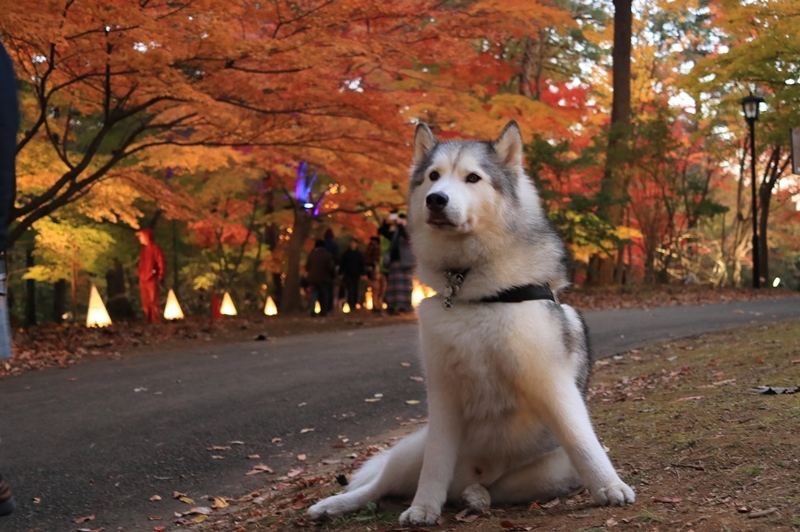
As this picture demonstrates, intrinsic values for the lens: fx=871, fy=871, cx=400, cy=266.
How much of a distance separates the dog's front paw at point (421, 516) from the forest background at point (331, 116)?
784 centimetres

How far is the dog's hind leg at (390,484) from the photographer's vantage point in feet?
13.0

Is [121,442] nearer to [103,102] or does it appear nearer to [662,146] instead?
[103,102]

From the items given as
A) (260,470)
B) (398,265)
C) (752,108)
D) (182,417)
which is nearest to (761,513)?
(260,470)

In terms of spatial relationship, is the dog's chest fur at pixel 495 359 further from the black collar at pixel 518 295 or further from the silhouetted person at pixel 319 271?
the silhouetted person at pixel 319 271

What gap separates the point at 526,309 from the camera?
11.9 ft

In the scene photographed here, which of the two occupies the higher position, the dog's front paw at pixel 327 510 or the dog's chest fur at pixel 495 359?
the dog's chest fur at pixel 495 359

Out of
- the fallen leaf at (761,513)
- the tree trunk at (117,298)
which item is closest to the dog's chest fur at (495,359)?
the fallen leaf at (761,513)

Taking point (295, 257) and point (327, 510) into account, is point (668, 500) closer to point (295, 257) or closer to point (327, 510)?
point (327, 510)

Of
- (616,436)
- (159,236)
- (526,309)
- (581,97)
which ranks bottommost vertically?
(616,436)

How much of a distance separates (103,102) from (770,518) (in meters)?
12.9

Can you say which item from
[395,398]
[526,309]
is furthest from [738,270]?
[526,309]

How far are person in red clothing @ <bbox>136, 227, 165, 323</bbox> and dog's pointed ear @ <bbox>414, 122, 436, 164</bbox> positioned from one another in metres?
15.2

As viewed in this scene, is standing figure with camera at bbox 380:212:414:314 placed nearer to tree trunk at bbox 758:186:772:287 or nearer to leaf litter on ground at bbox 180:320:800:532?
leaf litter on ground at bbox 180:320:800:532

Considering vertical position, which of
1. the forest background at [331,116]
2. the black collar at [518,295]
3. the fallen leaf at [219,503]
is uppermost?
the forest background at [331,116]
